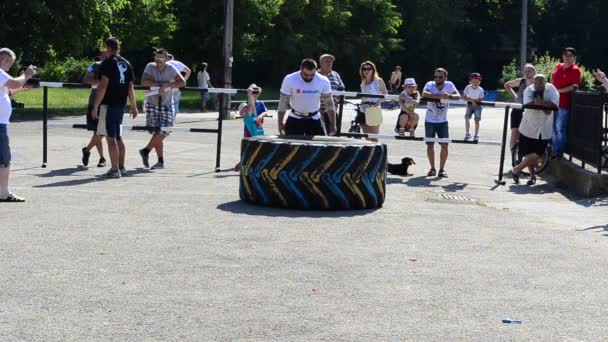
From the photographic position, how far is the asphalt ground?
6578 millimetres

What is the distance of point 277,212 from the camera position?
1170cm

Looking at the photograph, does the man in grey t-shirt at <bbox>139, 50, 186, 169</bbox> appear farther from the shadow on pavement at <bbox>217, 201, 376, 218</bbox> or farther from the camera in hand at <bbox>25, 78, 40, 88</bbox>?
the shadow on pavement at <bbox>217, 201, 376, 218</bbox>

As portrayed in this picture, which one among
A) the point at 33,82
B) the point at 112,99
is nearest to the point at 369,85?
the point at 112,99

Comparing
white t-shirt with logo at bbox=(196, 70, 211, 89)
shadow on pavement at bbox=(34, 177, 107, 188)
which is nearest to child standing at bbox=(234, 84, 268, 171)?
shadow on pavement at bbox=(34, 177, 107, 188)

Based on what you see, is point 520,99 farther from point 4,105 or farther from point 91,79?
point 4,105

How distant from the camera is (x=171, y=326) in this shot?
6449 mm

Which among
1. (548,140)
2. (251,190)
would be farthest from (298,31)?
(251,190)

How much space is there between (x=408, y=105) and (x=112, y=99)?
5.20 meters

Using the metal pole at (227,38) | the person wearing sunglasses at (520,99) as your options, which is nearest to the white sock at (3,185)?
the person wearing sunglasses at (520,99)

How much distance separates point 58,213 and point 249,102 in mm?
5197

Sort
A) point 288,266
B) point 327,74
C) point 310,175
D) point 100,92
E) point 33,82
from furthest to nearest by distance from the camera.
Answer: point 327,74
point 33,82
point 100,92
point 310,175
point 288,266

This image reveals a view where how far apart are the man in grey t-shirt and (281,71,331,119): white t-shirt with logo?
2.64 meters

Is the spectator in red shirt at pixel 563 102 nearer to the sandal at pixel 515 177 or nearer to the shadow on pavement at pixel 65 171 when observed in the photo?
the sandal at pixel 515 177

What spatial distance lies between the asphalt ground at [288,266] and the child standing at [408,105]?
3530 millimetres
